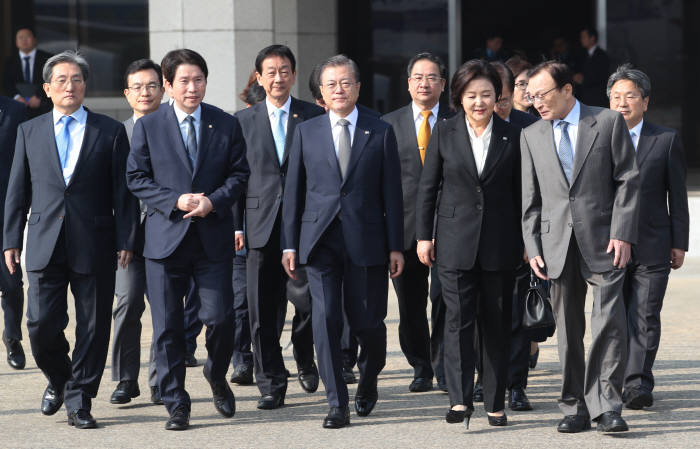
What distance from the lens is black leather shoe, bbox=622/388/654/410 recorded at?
269 inches

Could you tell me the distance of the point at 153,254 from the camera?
6.58 meters

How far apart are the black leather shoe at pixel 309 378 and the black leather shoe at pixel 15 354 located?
2.07 metres

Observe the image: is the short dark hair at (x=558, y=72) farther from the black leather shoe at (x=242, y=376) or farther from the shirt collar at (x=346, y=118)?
the black leather shoe at (x=242, y=376)

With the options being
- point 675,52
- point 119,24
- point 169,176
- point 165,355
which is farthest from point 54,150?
point 675,52

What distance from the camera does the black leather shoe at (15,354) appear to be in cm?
825

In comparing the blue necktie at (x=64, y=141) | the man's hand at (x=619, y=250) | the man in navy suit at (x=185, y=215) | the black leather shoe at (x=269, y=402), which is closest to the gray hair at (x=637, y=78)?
the man's hand at (x=619, y=250)

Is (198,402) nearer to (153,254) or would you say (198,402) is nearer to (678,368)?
(153,254)

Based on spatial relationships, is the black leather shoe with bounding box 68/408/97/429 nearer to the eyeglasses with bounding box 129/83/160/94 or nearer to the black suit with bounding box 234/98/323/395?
the black suit with bounding box 234/98/323/395

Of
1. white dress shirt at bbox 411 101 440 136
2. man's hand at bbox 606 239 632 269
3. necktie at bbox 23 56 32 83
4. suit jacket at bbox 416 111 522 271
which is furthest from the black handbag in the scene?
necktie at bbox 23 56 32 83

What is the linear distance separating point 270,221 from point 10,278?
88.4 inches

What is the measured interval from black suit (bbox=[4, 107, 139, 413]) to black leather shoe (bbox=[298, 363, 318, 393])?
4.37 ft

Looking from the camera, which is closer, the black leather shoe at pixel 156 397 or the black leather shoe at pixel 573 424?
the black leather shoe at pixel 573 424

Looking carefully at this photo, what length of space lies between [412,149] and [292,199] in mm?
1057

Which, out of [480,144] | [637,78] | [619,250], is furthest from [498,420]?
[637,78]
